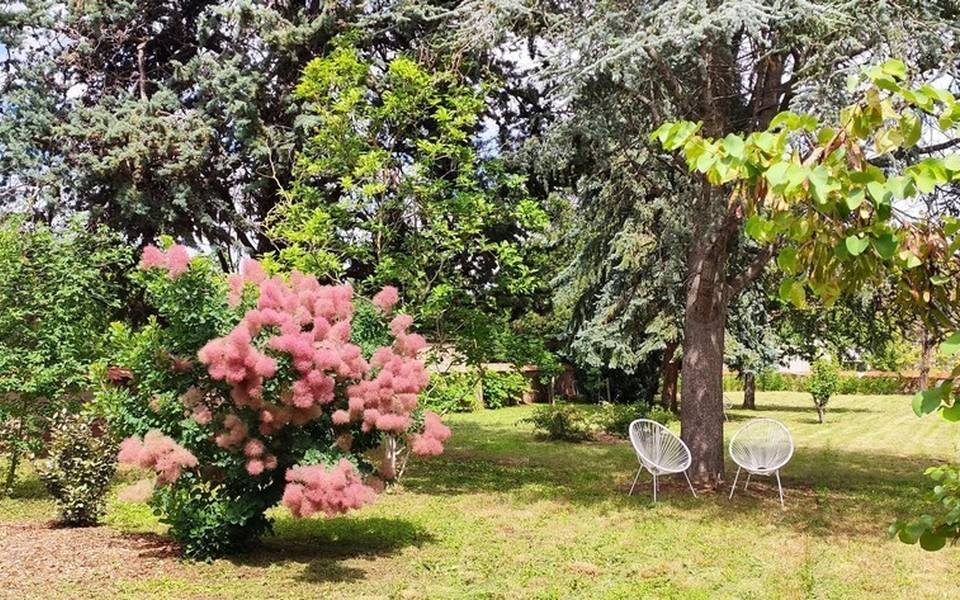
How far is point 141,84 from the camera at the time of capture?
12.9m

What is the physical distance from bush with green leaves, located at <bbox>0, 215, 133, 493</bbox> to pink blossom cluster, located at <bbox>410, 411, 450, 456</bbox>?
4.36 meters

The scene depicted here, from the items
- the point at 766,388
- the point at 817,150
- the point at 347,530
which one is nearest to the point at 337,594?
the point at 347,530

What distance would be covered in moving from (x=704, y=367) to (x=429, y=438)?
192 inches

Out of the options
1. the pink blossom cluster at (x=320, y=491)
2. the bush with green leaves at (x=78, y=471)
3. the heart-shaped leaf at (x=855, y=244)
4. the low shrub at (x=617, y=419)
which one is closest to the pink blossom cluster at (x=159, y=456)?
the pink blossom cluster at (x=320, y=491)

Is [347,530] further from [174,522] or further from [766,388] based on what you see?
[766,388]

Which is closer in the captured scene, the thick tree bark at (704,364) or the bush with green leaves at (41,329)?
the bush with green leaves at (41,329)

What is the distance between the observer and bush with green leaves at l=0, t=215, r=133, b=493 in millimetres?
9273

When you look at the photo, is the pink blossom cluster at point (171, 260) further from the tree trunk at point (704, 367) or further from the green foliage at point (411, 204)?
the tree trunk at point (704, 367)

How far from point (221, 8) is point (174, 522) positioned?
818cm

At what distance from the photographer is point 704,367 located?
10883 millimetres

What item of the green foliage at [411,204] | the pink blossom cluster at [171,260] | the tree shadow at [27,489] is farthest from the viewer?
the green foliage at [411,204]

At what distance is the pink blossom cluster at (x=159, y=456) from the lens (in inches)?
252

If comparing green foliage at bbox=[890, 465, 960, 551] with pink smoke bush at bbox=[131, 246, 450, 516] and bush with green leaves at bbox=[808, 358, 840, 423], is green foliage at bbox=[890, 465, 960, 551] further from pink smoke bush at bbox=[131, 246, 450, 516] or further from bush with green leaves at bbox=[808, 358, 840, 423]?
bush with green leaves at bbox=[808, 358, 840, 423]

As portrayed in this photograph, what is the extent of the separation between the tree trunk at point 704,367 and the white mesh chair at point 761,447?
13.2 inches
